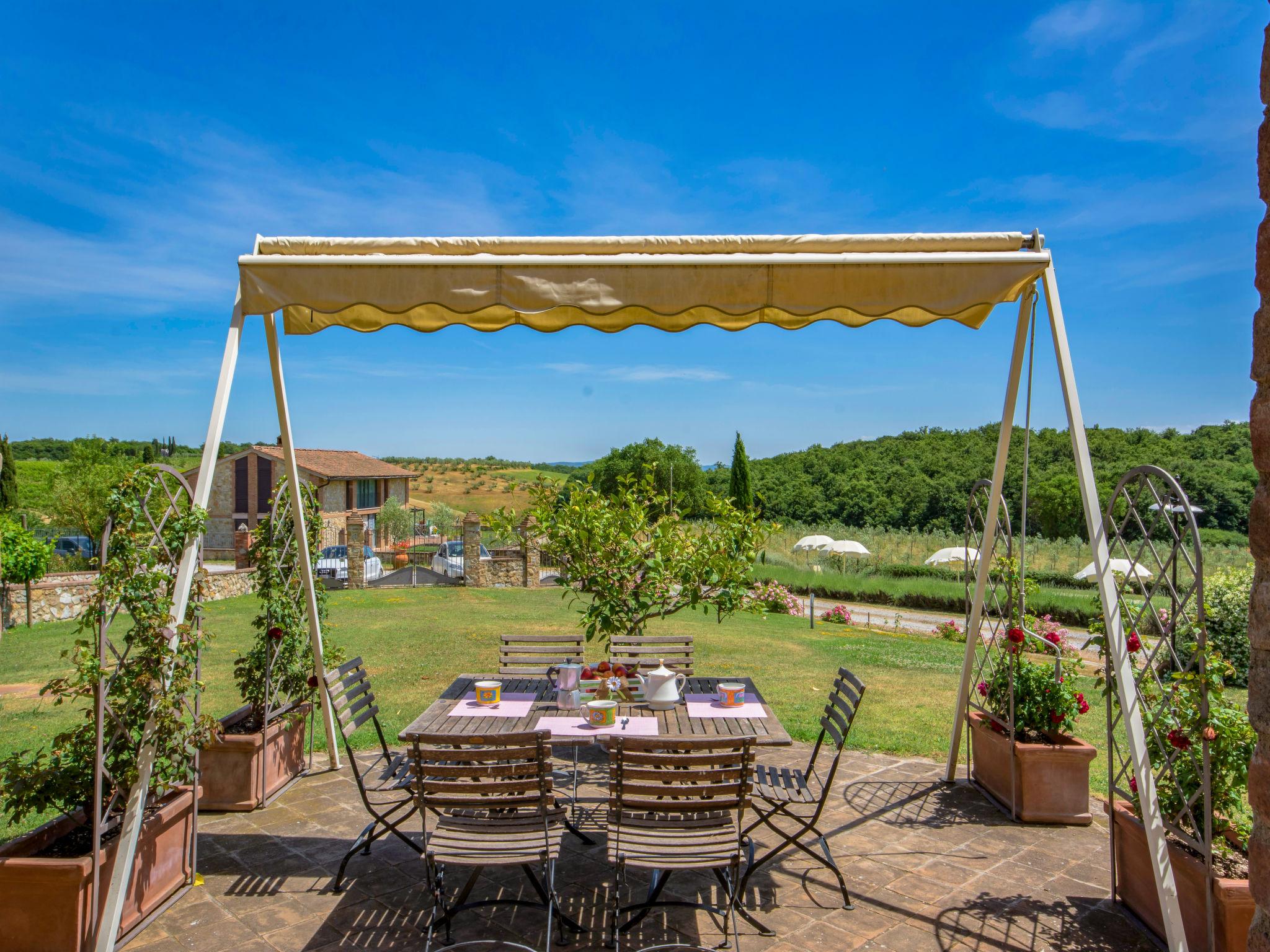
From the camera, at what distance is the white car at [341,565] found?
2077 cm

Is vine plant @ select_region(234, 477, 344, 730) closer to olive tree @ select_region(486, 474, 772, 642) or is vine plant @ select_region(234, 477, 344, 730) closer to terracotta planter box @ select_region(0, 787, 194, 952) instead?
terracotta planter box @ select_region(0, 787, 194, 952)

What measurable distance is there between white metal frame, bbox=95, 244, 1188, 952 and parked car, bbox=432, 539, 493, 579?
53.2 ft

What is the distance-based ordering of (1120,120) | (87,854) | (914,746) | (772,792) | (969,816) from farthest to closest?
(1120,120), (914,746), (969,816), (772,792), (87,854)

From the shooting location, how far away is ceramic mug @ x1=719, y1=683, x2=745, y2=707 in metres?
Answer: 4.33

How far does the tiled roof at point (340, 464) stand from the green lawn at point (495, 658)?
16724 millimetres

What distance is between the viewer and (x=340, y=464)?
1423 inches

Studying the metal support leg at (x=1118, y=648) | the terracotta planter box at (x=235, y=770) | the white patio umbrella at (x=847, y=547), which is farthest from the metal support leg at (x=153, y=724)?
the white patio umbrella at (x=847, y=547)

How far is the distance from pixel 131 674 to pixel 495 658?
23.8 feet

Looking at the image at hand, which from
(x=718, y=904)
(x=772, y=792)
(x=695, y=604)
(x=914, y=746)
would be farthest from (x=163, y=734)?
(x=914, y=746)

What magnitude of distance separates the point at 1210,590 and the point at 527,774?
12.2 metres

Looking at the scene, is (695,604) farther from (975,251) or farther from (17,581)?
(17,581)

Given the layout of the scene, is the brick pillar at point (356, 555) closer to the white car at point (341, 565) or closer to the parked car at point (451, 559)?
the white car at point (341, 565)

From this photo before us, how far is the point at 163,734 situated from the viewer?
3344mm

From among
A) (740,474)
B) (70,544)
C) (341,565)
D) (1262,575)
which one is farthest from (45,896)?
(740,474)
